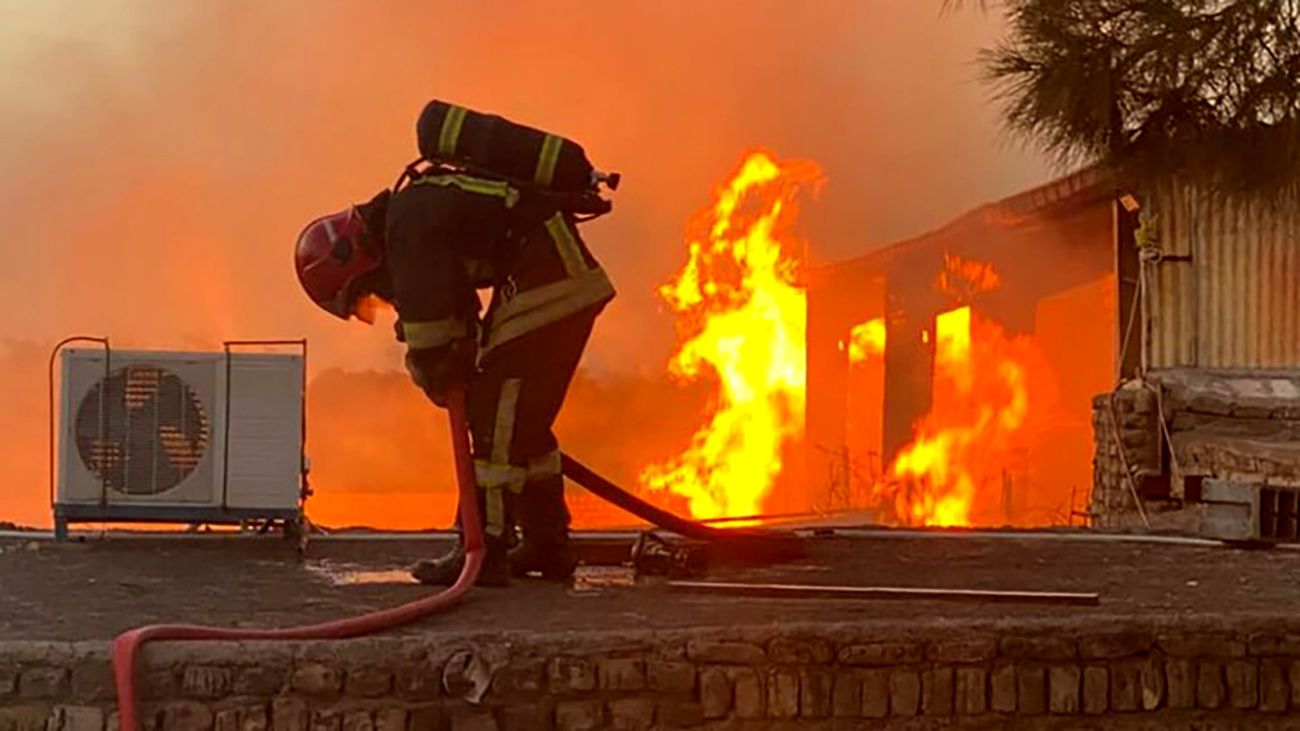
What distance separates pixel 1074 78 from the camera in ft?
26.8

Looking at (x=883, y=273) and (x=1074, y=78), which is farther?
(x=883, y=273)

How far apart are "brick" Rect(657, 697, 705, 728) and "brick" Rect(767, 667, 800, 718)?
185mm

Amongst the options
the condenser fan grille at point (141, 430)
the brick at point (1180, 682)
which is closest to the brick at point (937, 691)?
the brick at point (1180, 682)

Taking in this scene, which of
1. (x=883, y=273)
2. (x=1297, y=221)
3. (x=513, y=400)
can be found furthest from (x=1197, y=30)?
(x=883, y=273)

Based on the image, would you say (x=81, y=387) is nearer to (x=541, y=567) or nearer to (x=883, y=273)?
(x=541, y=567)

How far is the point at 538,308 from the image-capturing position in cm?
501

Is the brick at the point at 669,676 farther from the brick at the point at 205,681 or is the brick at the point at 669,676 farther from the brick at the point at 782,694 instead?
the brick at the point at 205,681

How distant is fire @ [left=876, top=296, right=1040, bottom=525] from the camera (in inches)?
609

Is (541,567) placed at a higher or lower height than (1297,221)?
lower

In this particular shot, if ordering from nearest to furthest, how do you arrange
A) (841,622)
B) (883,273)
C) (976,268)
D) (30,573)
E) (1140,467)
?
1. (841,622)
2. (30,573)
3. (1140,467)
4. (976,268)
5. (883,273)

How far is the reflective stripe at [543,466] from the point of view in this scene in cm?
514

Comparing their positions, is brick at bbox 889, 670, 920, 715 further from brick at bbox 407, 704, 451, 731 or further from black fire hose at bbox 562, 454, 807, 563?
black fire hose at bbox 562, 454, 807, 563

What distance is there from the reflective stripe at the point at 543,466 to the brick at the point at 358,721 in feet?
5.73

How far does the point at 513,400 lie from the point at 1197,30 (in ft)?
15.1
